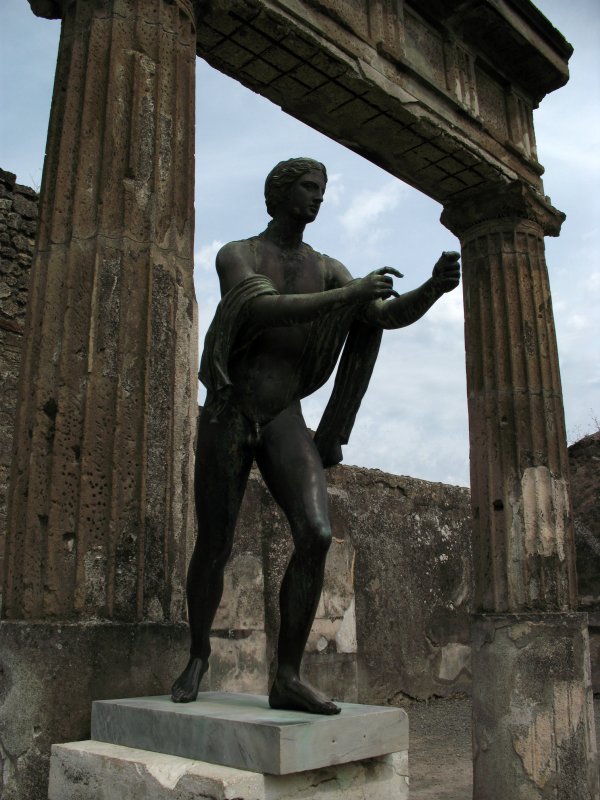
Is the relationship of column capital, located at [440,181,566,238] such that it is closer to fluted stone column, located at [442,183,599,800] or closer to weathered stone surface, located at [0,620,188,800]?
fluted stone column, located at [442,183,599,800]

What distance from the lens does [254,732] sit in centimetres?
213

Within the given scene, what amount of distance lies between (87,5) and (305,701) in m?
3.05

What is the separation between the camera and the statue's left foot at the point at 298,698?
7.78ft

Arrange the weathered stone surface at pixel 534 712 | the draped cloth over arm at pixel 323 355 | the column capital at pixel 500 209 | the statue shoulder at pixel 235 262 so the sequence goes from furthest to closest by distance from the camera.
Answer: the column capital at pixel 500 209 < the weathered stone surface at pixel 534 712 < the statue shoulder at pixel 235 262 < the draped cloth over arm at pixel 323 355

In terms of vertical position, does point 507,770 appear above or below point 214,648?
below

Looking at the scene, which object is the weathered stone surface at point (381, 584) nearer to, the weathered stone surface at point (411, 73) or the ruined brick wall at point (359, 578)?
the ruined brick wall at point (359, 578)

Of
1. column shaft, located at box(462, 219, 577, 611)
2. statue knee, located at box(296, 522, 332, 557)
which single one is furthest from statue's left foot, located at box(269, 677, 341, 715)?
column shaft, located at box(462, 219, 577, 611)

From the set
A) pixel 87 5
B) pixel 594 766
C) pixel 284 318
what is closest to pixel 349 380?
pixel 284 318

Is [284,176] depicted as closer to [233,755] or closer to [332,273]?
[332,273]

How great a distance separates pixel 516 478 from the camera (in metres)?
5.48

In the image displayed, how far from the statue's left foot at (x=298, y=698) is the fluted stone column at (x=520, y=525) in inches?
118

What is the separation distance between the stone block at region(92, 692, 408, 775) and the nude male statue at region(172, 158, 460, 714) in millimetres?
171

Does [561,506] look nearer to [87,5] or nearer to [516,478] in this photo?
[516,478]

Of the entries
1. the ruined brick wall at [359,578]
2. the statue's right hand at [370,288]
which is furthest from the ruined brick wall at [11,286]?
the statue's right hand at [370,288]
